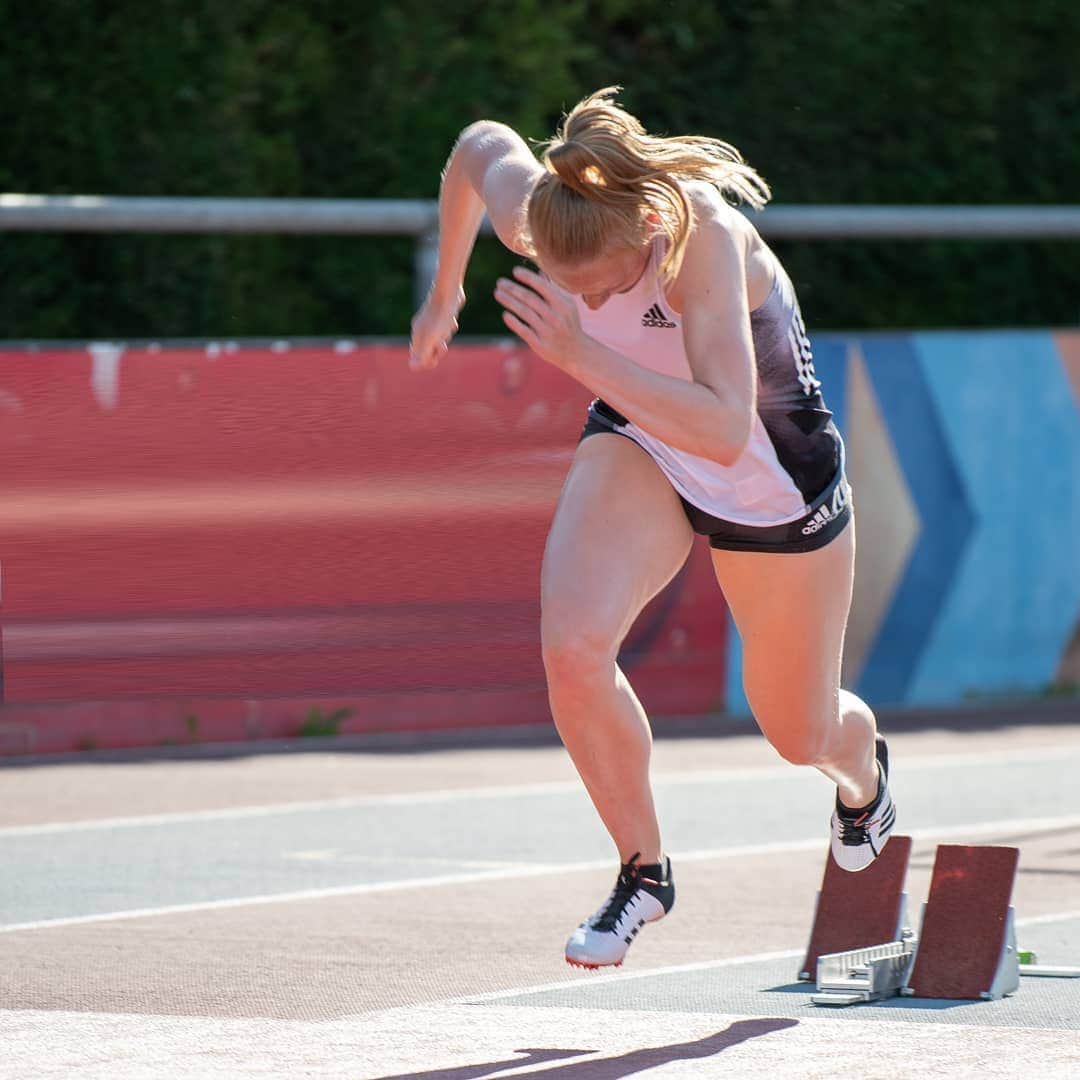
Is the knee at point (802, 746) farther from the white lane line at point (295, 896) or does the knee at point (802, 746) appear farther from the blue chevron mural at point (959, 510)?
the blue chevron mural at point (959, 510)

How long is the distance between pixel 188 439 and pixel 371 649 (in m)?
1.25

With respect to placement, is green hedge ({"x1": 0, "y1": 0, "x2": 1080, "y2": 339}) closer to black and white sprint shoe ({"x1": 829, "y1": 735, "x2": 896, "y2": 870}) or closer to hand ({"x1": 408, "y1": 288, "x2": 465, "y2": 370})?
hand ({"x1": 408, "y1": 288, "x2": 465, "y2": 370})

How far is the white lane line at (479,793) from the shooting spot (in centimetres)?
963

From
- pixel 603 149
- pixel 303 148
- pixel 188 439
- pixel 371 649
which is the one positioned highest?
pixel 603 149

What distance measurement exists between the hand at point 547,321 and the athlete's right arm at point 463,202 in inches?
27.4

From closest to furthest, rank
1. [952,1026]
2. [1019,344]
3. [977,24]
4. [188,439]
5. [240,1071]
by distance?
[240,1071], [952,1026], [188,439], [1019,344], [977,24]

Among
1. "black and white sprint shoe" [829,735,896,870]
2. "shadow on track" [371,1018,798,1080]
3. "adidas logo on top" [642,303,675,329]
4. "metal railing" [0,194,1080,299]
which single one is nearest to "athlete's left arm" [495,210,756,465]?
"adidas logo on top" [642,303,675,329]

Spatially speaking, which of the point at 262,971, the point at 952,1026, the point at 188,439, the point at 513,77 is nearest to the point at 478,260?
the point at 513,77

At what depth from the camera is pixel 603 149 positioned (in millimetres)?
5289

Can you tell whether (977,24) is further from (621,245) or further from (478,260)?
(621,245)

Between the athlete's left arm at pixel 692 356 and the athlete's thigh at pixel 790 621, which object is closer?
the athlete's left arm at pixel 692 356

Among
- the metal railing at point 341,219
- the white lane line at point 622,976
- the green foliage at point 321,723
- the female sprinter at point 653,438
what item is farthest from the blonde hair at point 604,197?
the green foliage at point 321,723

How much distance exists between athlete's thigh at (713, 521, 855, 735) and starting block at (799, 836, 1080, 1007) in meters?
0.67

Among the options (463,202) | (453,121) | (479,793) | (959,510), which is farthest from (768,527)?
(453,121)
